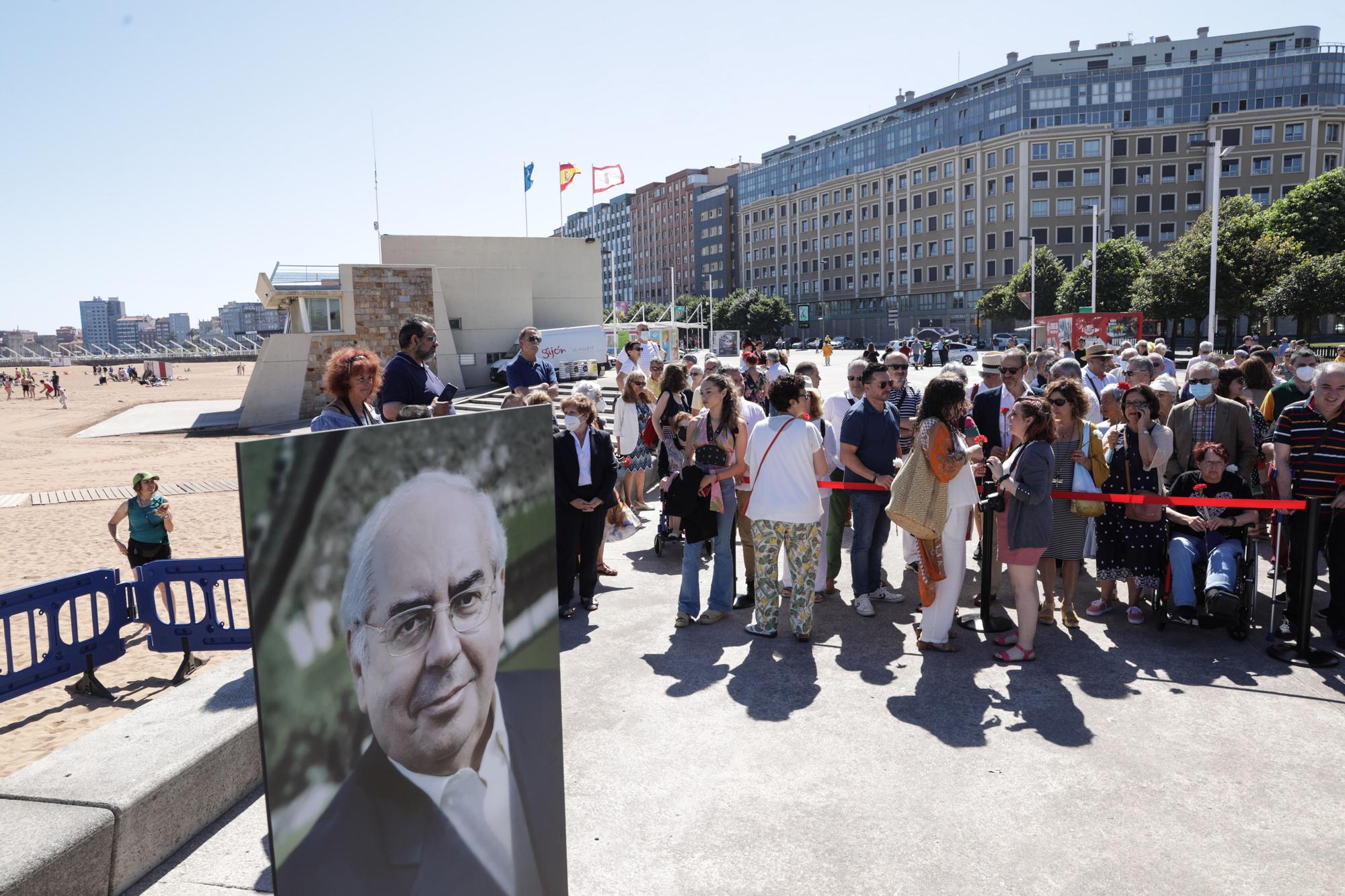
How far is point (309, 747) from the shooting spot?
1771mm

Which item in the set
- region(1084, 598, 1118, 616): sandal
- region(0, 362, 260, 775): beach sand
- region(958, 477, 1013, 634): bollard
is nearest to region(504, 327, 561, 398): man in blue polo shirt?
region(0, 362, 260, 775): beach sand

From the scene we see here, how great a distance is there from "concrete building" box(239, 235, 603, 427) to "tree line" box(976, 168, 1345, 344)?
108 ft

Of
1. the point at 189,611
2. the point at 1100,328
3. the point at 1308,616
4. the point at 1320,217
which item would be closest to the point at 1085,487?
the point at 1308,616

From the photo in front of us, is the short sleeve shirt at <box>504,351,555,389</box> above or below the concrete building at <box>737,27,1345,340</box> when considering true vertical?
below

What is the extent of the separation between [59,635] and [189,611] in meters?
0.79

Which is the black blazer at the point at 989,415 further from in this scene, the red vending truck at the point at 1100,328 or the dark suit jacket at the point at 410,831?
the red vending truck at the point at 1100,328

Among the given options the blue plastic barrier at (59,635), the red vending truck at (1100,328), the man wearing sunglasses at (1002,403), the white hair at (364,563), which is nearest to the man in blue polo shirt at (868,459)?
the man wearing sunglasses at (1002,403)

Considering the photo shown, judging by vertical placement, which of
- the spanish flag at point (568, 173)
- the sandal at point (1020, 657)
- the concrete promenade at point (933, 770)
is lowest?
the concrete promenade at point (933, 770)

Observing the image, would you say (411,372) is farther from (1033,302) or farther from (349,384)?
(1033,302)

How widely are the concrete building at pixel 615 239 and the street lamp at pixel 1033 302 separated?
85011mm

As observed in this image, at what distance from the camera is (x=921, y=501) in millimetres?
5809

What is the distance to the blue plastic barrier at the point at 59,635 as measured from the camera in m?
5.37

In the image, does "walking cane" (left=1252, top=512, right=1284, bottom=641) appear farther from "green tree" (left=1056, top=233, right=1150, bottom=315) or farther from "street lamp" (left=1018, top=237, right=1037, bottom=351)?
"green tree" (left=1056, top=233, right=1150, bottom=315)

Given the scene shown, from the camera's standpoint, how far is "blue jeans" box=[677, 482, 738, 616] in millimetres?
6719
